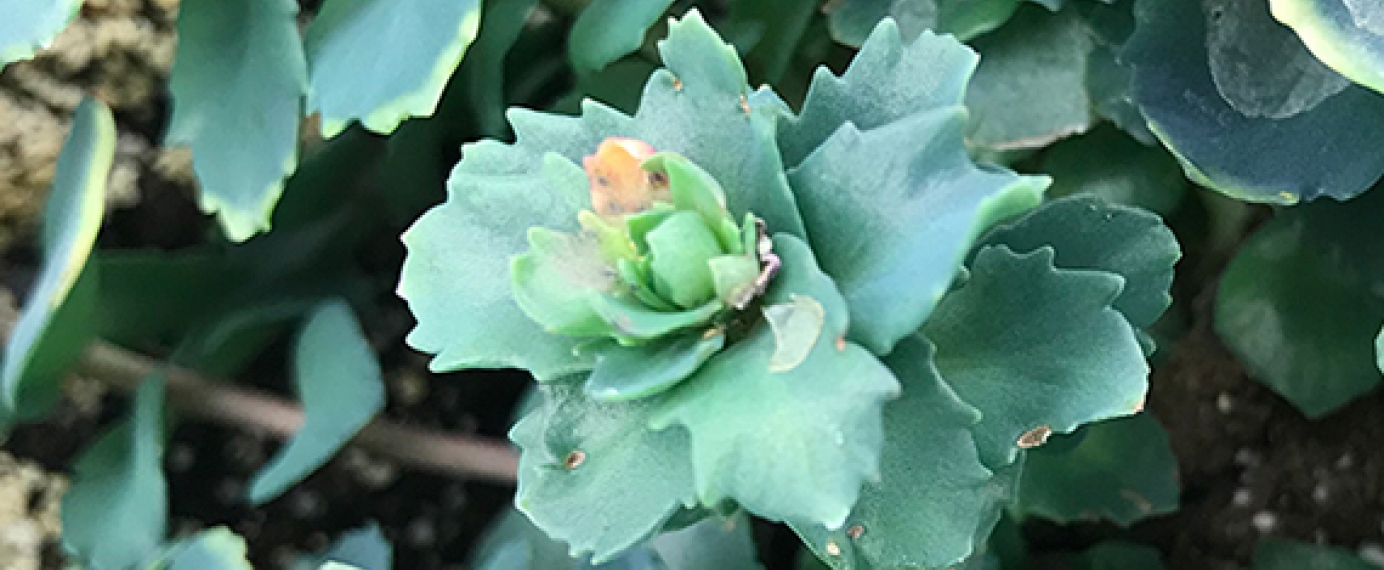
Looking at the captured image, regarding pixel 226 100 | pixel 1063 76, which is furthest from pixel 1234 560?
pixel 226 100

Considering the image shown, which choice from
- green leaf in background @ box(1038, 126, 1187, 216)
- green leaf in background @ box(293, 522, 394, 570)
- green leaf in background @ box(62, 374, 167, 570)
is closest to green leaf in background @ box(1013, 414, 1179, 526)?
green leaf in background @ box(1038, 126, 1187, 216)

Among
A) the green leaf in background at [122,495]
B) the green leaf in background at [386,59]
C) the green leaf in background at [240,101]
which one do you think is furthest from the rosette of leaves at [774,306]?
the green leaf in background at [122,495]

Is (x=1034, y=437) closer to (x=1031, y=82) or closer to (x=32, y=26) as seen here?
(x=1031, y=82)

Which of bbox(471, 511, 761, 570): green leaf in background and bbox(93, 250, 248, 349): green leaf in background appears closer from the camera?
bbox(471, 511, 761, 570): green leaf in background

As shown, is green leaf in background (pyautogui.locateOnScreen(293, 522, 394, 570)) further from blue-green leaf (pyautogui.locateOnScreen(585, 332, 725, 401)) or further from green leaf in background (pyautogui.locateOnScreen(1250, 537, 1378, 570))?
green leaf in background (pyautogui.locateOnScreen(1250, 537, 1378, 570))

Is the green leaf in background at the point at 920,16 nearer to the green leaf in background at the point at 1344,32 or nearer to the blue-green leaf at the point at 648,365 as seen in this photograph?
the green leaf in background at the point at 1344,32

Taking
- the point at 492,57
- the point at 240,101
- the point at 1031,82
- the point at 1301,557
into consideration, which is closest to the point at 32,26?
the point at 240,101
